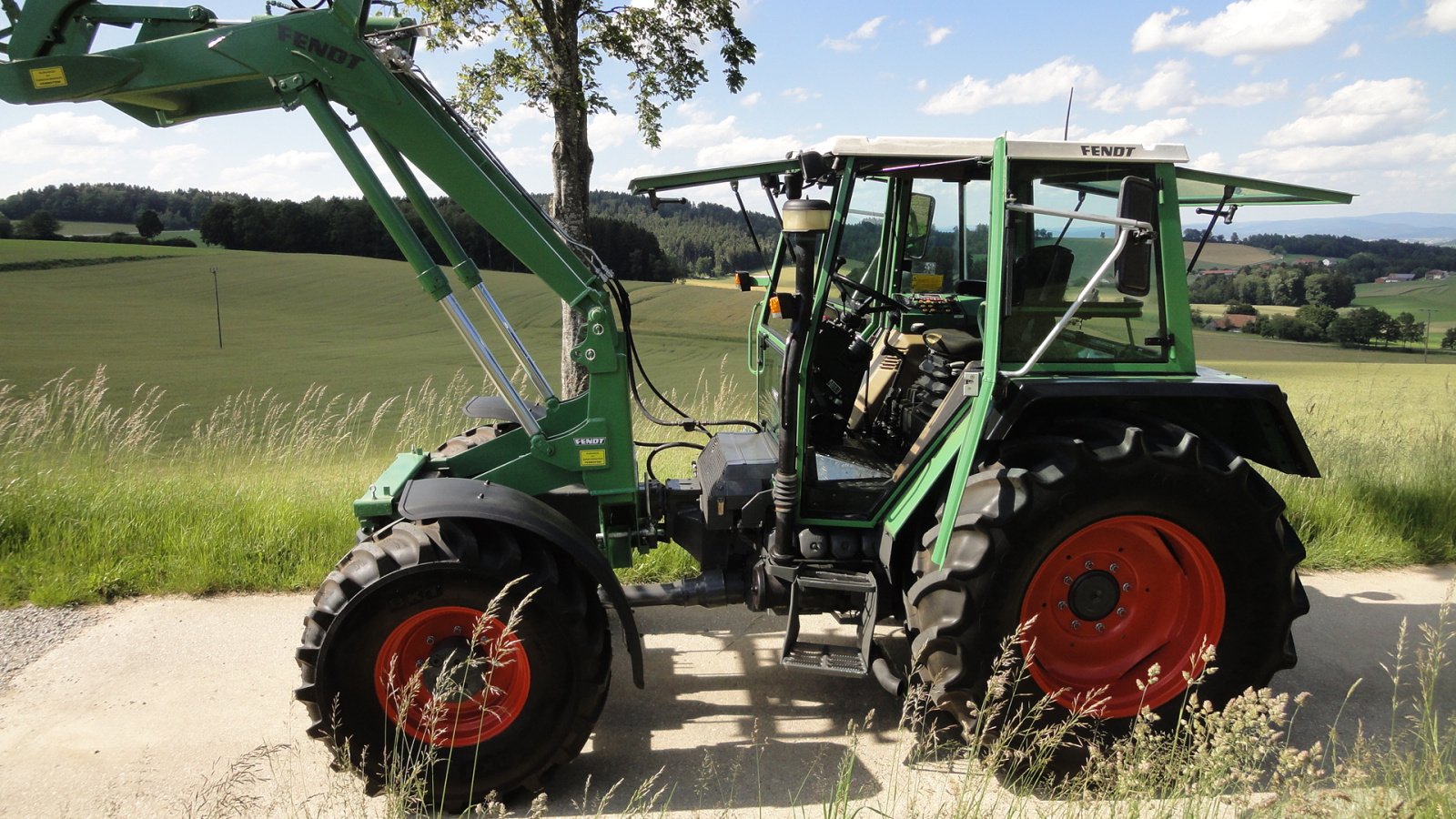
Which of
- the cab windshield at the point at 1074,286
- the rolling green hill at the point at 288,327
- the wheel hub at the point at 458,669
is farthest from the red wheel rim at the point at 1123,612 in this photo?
the rolling green hill at the point at 288,327

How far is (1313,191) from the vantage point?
3.93 m

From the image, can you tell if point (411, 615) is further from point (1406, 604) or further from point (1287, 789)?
point (1406, 604)

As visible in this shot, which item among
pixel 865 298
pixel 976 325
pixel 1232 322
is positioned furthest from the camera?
pixel 1232 322

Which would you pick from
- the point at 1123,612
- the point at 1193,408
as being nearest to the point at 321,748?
the point at 1123,612

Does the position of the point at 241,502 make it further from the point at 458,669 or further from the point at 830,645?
the point at 830,645

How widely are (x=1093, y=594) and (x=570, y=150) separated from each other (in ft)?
17.2

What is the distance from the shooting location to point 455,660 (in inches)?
122

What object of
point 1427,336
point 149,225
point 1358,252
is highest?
point 149,225

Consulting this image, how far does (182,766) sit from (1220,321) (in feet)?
95.0

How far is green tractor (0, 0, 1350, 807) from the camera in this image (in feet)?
9.91

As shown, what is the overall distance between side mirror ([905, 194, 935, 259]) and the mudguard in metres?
2.37

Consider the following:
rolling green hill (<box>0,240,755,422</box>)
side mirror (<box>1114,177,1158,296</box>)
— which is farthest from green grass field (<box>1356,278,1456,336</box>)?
side mirror (<box>1114,177,1158,296</box>)

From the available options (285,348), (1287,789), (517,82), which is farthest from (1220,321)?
(285,348)

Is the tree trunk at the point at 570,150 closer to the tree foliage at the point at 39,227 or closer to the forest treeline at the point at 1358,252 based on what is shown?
the forest treeline at the point at 1358,252
